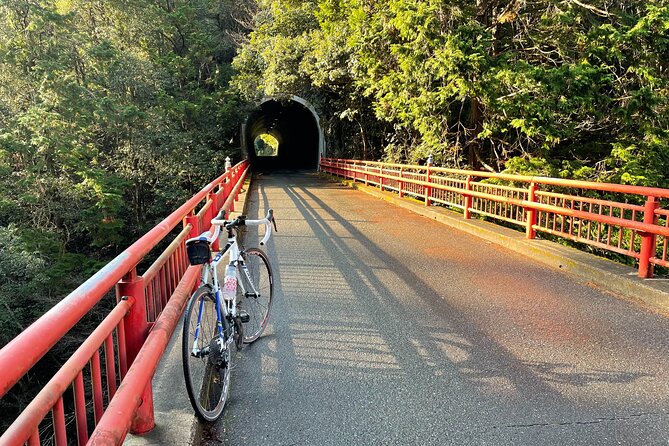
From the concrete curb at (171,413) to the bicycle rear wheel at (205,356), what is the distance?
0.09 m

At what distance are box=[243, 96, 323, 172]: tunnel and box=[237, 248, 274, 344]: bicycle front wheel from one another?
87.6 feet

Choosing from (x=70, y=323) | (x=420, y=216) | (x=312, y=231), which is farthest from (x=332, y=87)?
(x=70, y=323)

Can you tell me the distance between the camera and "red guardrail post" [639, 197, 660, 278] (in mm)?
5219

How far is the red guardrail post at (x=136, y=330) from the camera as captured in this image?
8.02ft

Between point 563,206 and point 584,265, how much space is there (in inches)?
45.5

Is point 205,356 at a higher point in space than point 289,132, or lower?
lower

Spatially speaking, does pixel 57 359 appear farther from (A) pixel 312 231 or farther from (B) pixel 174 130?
(B) pixel 174 130

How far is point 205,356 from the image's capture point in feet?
10.1

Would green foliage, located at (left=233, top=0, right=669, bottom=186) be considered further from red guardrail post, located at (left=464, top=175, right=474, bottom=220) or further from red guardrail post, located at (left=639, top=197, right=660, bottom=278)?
red guardrail post, located at (left=639, top=197, right=660, bottom=278)

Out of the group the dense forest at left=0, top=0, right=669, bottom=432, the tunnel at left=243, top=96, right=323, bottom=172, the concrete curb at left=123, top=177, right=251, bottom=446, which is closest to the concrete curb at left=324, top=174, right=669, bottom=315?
the dense forest at left=0, top=0, right=669, bottom=432

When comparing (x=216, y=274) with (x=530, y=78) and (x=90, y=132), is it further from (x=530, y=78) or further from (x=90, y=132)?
(x=90, y=132)

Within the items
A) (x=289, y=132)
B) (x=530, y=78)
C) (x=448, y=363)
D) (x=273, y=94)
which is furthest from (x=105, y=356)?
(x=289, y=132)

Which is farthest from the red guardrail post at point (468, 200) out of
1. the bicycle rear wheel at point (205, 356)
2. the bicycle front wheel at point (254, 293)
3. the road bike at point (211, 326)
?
the bicycle rear wheel at point (205, 356)

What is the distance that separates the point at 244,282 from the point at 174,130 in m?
21.3
